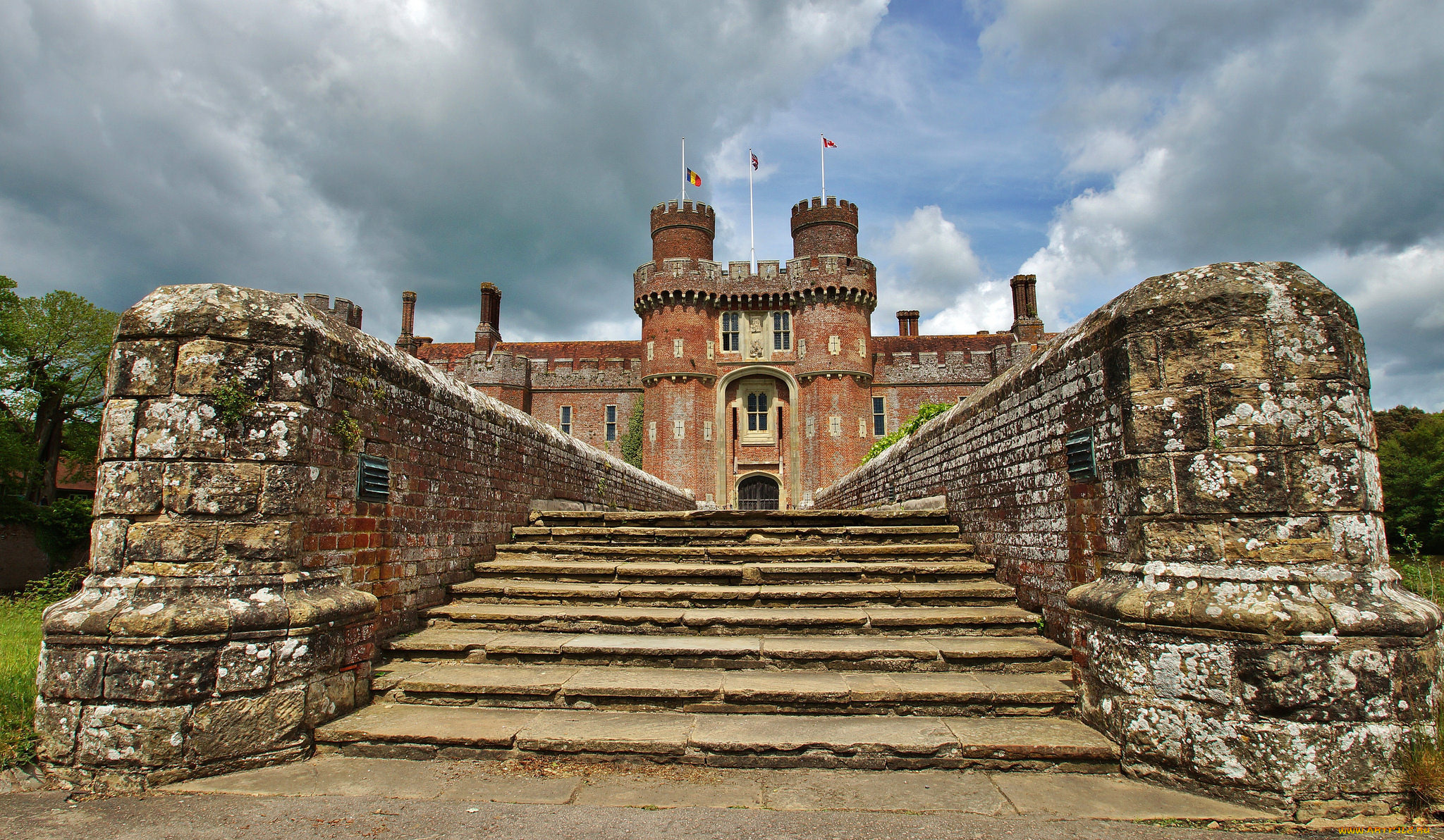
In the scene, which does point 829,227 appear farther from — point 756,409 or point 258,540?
point 258,540

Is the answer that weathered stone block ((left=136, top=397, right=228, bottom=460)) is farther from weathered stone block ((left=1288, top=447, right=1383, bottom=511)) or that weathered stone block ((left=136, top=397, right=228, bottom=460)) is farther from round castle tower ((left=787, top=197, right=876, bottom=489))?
round castle tower ((left=787, top=197, right=876, bottom=489))

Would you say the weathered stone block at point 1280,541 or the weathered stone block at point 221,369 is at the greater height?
the weathered stone block at point 221,369

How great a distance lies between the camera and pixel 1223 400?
139 inches

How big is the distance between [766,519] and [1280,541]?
5136mm

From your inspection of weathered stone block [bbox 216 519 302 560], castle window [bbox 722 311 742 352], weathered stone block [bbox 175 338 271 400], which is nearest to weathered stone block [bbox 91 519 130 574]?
weathered stone block [bbox 216 519 302 560]

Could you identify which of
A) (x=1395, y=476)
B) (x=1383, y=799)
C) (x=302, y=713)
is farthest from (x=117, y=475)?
(x=1395, y=476)

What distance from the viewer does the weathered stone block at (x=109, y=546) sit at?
3717 millimetres

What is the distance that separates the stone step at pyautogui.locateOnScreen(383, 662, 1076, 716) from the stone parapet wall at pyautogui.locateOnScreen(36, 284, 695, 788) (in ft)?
2.27

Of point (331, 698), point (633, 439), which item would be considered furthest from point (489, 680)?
point (633, 439)

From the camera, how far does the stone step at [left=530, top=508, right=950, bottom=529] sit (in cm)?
775

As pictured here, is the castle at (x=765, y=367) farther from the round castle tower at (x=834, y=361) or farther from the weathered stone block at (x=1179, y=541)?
the weathered stone block at (x=1179, y=541)

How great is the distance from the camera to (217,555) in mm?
3748

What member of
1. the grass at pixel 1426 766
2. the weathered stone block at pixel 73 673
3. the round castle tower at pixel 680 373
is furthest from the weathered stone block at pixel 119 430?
the round castle tower at pixel 680 373

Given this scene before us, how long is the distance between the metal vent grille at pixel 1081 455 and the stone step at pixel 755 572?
1982mm
